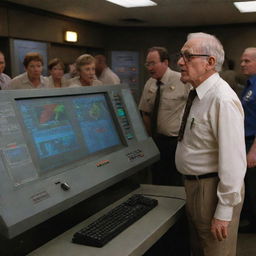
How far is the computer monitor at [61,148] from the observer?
3.84 ft

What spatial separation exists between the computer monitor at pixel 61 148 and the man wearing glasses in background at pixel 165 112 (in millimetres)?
1074

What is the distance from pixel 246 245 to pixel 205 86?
185 centimetres

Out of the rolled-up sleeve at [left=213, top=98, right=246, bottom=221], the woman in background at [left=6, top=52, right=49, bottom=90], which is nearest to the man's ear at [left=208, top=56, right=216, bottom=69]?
the rolled-up sleeve at [left=213, top=98, right=246, bottom=221]

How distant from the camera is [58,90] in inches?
59.9

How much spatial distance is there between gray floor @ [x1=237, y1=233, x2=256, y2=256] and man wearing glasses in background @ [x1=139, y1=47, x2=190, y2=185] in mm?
672

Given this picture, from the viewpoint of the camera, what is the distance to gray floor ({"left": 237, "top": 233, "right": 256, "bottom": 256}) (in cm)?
282

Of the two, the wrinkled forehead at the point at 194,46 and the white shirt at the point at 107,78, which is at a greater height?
the wrinkled forehead at the point at 194,46

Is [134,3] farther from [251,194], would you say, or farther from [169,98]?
[251,194]

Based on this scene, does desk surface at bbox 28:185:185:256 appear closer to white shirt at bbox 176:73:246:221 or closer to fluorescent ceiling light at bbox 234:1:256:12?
white shirt at bbox 176:73:246:221

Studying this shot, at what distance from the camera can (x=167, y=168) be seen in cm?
299

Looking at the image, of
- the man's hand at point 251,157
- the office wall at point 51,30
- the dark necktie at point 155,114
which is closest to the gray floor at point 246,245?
the man's hand at point 251,157

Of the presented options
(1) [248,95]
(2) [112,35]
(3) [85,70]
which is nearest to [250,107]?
(1) [248,95]

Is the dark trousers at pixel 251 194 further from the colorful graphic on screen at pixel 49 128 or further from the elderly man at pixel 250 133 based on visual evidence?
the colorful graphic on screen at pixel 49 128

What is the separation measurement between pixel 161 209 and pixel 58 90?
0.65 meters
